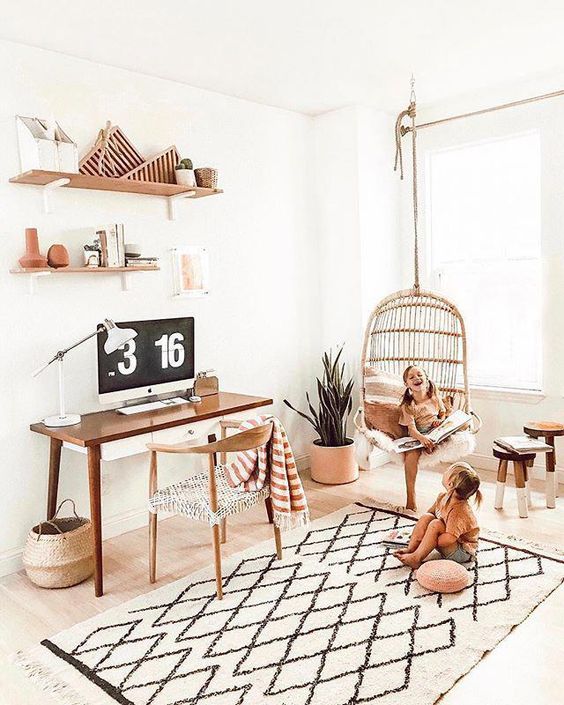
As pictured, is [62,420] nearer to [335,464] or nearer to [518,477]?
[335,464]

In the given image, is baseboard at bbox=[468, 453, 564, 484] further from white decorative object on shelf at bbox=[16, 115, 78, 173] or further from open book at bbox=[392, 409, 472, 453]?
white decorative object on shelf at bbox=[16, 115, 78, 173]

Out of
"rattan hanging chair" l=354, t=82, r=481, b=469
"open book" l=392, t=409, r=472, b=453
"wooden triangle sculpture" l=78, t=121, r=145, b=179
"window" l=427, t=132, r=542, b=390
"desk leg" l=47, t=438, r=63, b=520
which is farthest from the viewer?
"window" l=427, t=132, r=542, b=390

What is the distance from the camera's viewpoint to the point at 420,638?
8.11 feet

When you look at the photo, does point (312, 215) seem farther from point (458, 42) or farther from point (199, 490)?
point (199, 490)

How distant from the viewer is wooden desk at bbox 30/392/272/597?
2.89 metres

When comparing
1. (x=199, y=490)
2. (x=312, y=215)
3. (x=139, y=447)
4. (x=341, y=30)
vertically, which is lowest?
(x=199, y=490)

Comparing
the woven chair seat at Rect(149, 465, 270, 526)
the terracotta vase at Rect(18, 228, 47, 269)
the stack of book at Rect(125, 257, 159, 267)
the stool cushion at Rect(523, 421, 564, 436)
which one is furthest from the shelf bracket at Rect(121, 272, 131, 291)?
the stool cushion at Rect(523, 421, 564, 436)

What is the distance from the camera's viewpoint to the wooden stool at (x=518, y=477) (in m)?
3.63

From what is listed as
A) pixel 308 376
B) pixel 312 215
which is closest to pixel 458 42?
pixel 312 215

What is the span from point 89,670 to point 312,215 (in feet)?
10.9

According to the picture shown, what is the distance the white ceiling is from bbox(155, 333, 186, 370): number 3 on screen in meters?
1.45

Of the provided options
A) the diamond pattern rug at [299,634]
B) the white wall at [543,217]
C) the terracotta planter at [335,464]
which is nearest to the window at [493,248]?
the white wall at [543,217]

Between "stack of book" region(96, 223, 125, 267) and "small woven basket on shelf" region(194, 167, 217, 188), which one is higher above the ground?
"small woven basket on shelf" region(194, 167, 217, 188)

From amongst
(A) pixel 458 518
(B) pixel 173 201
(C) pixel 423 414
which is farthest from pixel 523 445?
(B) pixel 173 201
